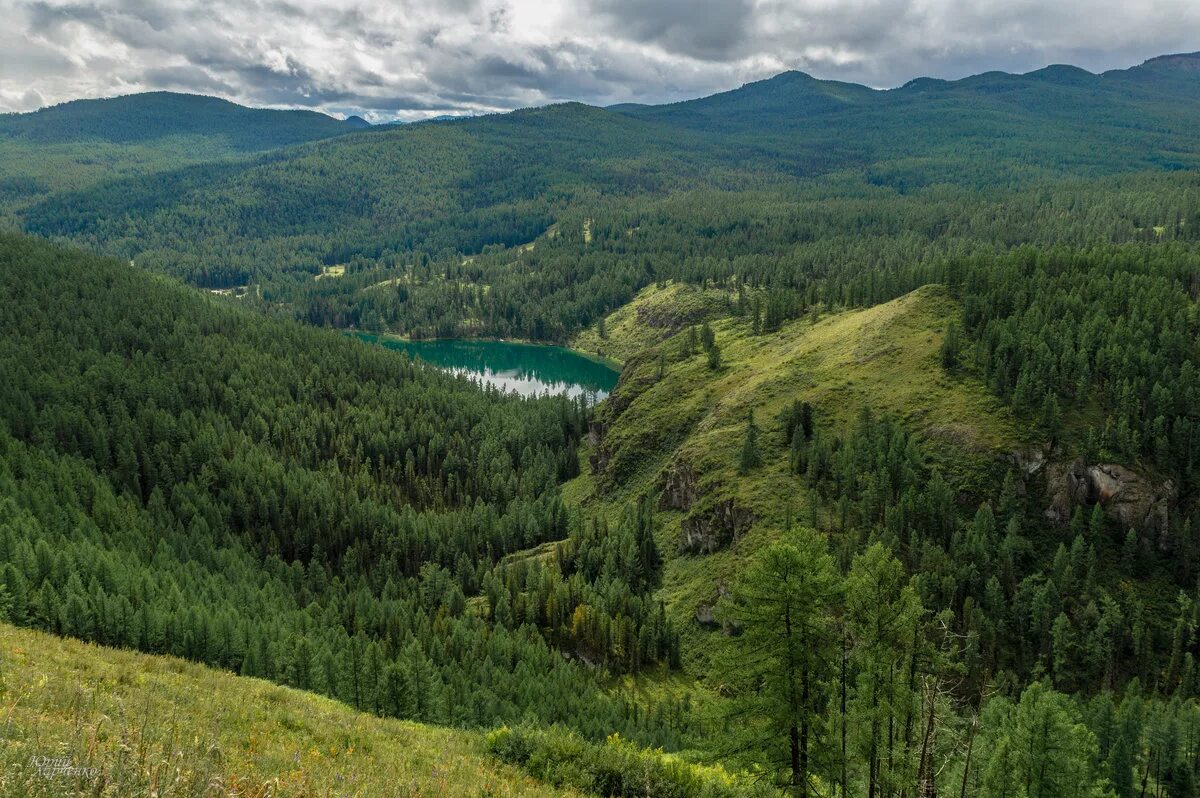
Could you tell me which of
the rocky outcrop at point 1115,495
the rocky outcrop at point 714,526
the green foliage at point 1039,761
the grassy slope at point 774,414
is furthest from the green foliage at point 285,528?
the rocky outcrop at point 1115,495

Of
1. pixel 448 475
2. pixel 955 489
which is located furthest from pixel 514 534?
pixel 955 489

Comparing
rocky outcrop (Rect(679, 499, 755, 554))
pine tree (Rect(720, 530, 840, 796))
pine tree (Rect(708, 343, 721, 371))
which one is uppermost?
pine tree (Rect(720, 530, 840, 796))

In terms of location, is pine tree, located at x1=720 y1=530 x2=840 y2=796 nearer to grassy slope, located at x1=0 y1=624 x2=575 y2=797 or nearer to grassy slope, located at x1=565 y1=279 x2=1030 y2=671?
grassy slope, located at x1=0 y1=624 x2=575 y2=797

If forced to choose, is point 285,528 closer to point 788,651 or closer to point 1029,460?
point 1029,460

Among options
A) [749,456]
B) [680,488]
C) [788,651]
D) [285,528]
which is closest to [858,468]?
[749,456]

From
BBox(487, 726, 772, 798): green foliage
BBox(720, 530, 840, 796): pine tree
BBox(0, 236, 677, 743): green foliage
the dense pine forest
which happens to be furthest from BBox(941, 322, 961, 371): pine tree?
BBox(487, 726, 772, 798): green foliage

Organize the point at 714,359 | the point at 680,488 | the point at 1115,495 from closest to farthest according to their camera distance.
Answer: the point at 1115,495 → the point at 680,488 → the point at 714,359

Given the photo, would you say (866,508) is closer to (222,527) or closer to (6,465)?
(222,527)
